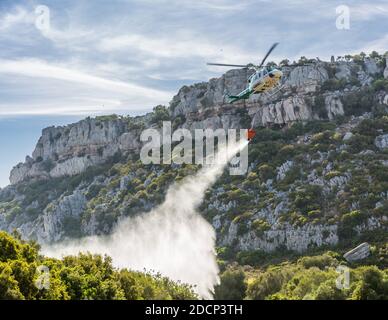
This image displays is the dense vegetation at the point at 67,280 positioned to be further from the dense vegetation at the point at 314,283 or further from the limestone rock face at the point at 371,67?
the limestone rock face at the point at 371,67

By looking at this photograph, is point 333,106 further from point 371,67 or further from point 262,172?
point 262,172

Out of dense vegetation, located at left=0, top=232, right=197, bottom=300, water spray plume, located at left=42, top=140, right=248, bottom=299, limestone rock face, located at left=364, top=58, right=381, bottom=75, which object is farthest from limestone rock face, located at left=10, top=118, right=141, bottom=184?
dense vegetation, located at left=0, top=232, right=197, bottom=300

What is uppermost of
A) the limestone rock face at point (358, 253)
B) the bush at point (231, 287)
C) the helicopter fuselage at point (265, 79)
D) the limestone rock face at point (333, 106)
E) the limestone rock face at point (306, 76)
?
the limestone rock face at point (306, 76)

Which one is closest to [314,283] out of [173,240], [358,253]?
[358,253]

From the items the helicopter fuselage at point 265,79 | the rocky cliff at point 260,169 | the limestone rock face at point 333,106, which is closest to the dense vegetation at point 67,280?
the helicopter fuselage at point 265,79

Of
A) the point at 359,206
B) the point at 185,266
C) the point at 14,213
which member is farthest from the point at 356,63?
the point at 14,213

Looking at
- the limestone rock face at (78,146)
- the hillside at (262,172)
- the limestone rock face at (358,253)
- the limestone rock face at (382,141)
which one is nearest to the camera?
the limestone rock face at (358,253)
